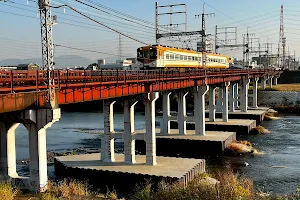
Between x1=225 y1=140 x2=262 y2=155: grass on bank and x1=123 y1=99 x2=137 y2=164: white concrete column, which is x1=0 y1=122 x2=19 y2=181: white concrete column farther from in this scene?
x1=225 y1=140 x2=262 y2=155: grass on bank

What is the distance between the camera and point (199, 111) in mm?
50469

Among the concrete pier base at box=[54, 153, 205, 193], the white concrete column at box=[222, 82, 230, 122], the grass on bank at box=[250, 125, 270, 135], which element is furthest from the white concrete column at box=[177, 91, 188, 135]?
the concrete pier base at box=[54, 153, 205, 193]

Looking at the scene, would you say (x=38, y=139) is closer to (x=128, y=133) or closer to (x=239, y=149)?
(x=128, y=133)

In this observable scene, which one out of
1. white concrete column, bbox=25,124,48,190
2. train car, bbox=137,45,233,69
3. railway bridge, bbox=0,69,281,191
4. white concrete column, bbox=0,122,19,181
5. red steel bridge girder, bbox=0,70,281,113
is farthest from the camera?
train car, bbox=137,45,233,69

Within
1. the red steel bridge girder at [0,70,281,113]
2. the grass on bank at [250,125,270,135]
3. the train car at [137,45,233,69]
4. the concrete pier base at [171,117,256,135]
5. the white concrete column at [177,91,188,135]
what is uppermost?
the train car at [137,45,233,69]

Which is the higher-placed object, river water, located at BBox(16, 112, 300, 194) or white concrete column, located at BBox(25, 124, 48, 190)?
white concrete column, located at BBox(25, 124, 48, 190)

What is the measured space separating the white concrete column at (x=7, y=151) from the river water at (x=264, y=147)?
48.2 ft

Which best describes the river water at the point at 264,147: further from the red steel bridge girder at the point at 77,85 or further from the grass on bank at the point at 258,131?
the red steel bridge girder at the point at 77,85

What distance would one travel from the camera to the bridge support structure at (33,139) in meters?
19.2

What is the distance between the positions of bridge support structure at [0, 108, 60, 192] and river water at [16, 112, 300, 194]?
50.1 ft

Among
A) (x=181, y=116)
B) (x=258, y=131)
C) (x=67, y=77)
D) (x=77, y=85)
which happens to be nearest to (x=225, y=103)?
(x=258, y=131)

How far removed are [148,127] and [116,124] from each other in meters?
36.2

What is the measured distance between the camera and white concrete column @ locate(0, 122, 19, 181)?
20609mm

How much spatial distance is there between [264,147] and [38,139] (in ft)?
113
